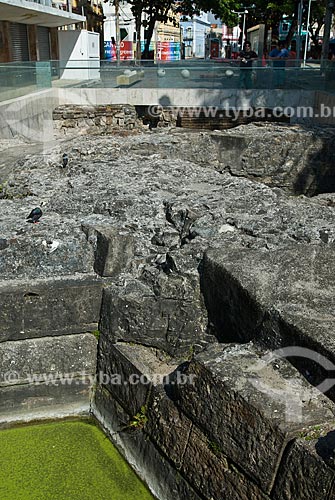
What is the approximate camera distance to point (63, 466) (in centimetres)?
416

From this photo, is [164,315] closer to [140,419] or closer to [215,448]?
[140,419]

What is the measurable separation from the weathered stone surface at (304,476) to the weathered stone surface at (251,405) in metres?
0.06

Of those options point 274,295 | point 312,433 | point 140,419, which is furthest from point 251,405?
point 140,419

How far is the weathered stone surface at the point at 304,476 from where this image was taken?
2693 mm

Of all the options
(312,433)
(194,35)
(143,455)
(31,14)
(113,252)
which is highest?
(31,14)

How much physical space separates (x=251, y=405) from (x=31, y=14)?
57.5ft

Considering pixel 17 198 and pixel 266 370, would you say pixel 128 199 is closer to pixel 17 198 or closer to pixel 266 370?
pixel 17 198

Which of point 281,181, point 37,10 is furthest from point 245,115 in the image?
point 37,10

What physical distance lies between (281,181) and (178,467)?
6189 mm

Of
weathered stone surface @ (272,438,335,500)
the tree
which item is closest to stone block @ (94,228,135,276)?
weathered stone surface @ (272,438,335,500)

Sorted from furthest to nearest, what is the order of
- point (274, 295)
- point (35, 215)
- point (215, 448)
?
point (35, 215) < point (274, 295) < point (215, 448)

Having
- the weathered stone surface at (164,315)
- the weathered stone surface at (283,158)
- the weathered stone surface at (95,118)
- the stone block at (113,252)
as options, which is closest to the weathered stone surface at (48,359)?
the weathered stone surface at (164,315)

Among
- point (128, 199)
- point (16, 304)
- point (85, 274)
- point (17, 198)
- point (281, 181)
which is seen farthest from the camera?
point (281, 181)

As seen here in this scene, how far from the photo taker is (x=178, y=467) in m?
3.73
